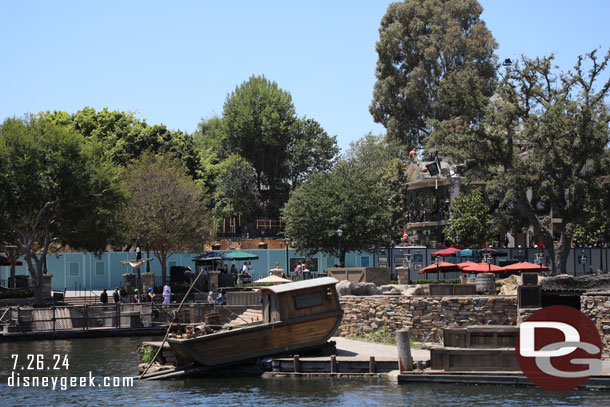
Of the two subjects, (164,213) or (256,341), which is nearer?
(256,341)

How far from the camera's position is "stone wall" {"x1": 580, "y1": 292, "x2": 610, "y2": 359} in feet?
102

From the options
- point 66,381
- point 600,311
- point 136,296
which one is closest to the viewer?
point 600,311

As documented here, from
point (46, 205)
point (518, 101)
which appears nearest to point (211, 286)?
point (46, 205)

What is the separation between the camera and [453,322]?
1406 inches

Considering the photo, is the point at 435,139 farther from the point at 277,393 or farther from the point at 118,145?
the point at 277,393

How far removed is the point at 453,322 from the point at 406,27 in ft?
198

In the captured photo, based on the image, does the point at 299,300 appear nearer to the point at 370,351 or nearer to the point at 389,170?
the point at 370,351

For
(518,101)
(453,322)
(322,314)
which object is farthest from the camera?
(518,101)

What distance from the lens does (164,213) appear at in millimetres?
61344

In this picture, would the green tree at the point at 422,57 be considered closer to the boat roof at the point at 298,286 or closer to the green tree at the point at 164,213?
the green tree at the point at 164,213

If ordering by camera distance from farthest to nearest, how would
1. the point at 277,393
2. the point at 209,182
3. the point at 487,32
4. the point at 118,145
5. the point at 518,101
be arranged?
1. the point at 487,32
2. the point at 209,182
3. the point at 118,145
4. the point at 518,101
5. the point at 277,393

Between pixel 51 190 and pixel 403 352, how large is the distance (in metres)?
29.6


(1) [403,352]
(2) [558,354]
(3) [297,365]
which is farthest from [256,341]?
(2) [558,354]

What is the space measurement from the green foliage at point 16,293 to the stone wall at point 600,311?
3302 centimetres
